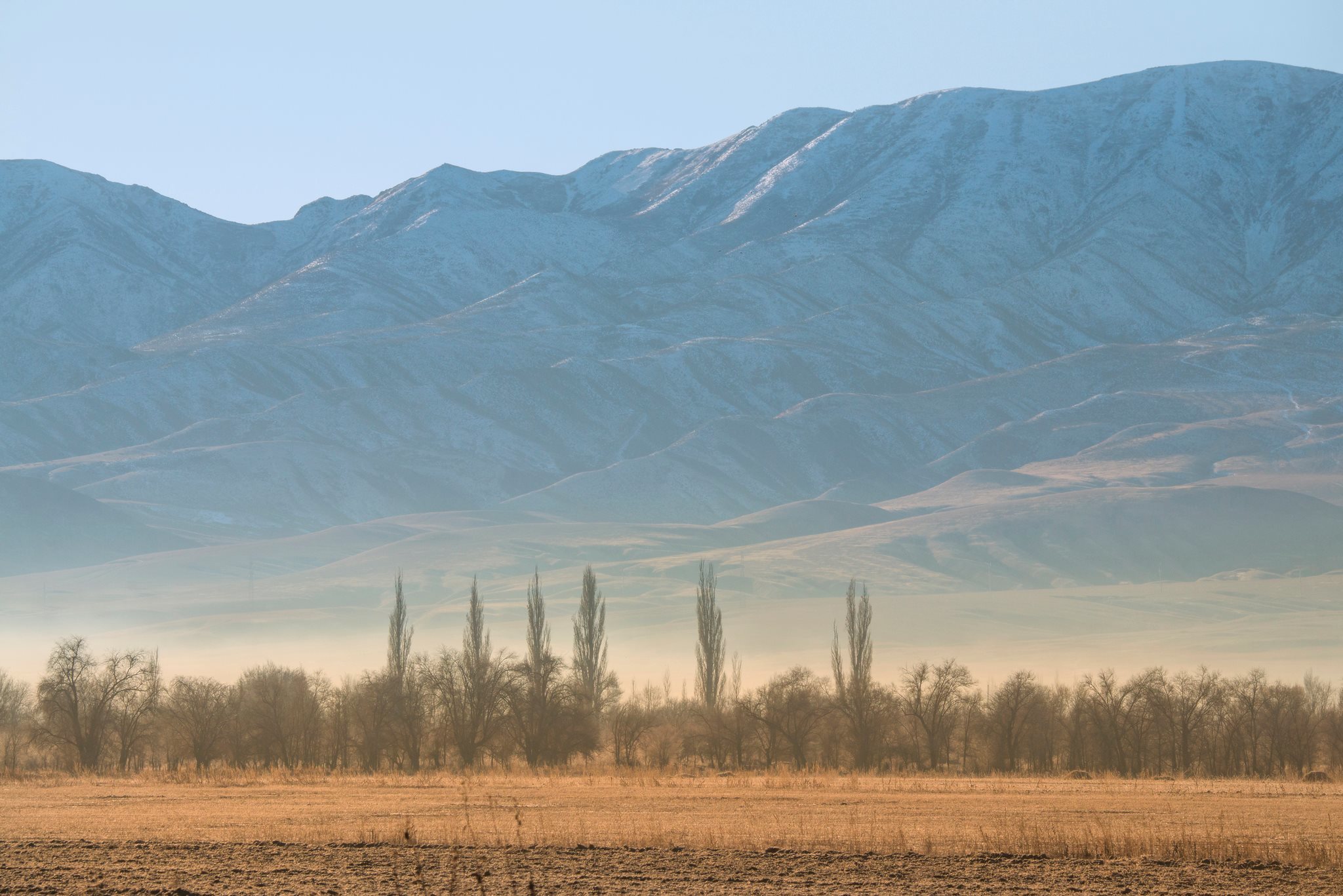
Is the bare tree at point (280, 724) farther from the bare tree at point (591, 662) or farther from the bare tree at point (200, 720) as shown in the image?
the bare tree at point (591, 662)

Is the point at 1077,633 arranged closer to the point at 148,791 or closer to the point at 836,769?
the point at 836,769

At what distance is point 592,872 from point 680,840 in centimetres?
368

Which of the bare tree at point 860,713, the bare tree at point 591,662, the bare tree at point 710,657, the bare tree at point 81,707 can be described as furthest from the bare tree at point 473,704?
the bare tree at point 710,657

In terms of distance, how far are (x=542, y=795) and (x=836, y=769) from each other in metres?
19.2

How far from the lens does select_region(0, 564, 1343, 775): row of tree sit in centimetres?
6397

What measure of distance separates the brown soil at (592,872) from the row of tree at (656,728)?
105 feet

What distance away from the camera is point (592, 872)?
26.8 meters

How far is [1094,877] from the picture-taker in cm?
2602

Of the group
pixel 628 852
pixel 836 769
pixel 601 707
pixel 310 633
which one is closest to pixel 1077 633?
pixel 310 633

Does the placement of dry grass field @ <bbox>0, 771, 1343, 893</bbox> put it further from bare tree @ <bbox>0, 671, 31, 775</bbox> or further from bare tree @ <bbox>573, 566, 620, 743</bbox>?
bare tree @ <bbox>573, 566, 620, 743</bbox>

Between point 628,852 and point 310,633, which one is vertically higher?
point 310,633

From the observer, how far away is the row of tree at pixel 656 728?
63969 millimetres

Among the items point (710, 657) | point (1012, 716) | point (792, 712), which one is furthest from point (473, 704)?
point (710, 657)

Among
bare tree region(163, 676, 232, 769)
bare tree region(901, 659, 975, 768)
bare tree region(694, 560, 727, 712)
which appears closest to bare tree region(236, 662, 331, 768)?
bare tree region(163, 676, 232, 769)
